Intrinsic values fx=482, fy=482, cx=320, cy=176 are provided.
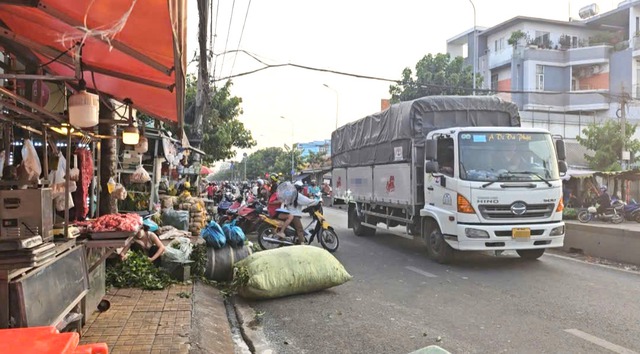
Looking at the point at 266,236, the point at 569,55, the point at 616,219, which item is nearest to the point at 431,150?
the point at 266,236

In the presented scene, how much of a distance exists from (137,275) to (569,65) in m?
40.7

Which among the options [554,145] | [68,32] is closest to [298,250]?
[68,32]

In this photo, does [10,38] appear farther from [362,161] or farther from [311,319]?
[362,161]

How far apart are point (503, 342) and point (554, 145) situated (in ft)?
17.1

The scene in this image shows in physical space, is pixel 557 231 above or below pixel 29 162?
below

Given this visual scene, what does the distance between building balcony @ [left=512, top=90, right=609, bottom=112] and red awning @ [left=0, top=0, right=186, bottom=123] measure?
123 ft

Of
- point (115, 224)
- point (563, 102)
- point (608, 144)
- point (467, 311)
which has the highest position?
point (563, 102)

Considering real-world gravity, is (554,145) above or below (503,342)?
above

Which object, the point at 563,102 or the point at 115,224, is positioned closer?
the point at 115,224

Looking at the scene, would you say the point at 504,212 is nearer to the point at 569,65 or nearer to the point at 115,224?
the point at 115,224

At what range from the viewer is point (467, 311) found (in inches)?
236

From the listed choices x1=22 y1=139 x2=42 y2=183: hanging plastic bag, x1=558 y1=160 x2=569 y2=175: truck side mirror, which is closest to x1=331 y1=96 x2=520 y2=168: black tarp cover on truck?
x1=558 y1=160 x2=569 y2=175: truck side mirror

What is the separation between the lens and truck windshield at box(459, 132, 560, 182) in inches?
332

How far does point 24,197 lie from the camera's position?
3.93 m
